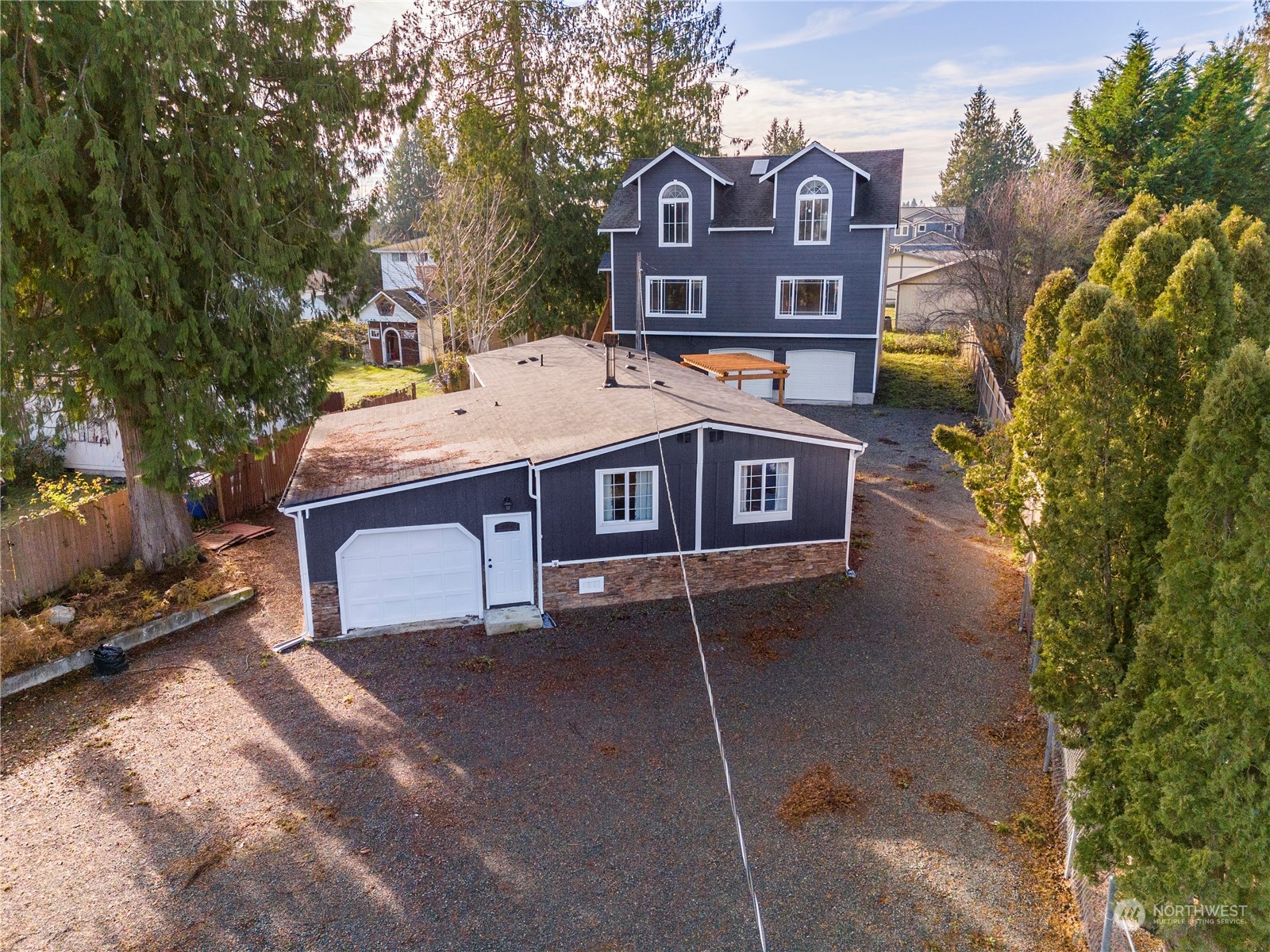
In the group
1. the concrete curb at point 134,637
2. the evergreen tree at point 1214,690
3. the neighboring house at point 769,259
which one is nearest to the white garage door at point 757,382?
the neighboring house at point 769,259

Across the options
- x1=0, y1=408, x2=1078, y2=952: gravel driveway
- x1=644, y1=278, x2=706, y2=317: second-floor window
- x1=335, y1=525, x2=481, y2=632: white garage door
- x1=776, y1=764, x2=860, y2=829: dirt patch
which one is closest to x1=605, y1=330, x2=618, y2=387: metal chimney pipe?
x1=0, y1=408, x2=1078, y2=952: gravel driveway

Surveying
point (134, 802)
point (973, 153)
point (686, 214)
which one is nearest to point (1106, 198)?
point (686, 214)

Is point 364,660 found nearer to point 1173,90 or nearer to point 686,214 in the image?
point 686,214

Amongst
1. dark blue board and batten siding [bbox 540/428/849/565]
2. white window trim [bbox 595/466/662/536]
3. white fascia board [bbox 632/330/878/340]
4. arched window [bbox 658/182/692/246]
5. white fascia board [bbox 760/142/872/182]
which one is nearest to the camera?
dark blue board and batten siding [bbox 540/428/849/565]

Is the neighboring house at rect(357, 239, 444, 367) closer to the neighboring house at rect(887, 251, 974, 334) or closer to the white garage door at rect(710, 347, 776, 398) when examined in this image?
the white garage door at rect(710, 347, 776, 398)

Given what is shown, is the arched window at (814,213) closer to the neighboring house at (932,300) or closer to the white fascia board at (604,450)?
the neighboring house at (932,300)

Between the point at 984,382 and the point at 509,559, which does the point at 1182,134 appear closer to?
the point at 984,382
